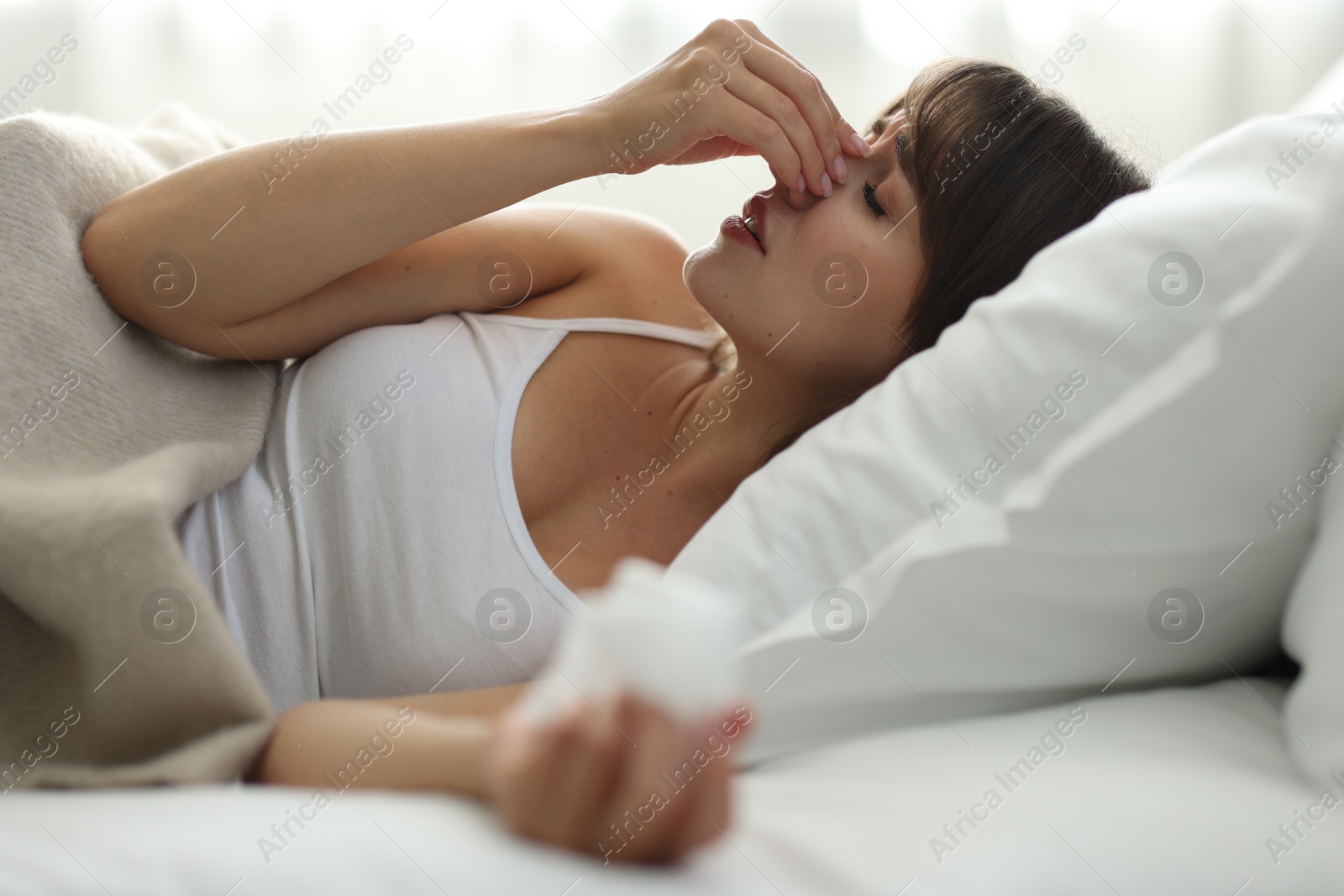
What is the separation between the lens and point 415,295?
89 centimetres

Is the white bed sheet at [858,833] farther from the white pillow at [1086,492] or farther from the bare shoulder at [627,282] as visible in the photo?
the bare shoulder at [627,282]

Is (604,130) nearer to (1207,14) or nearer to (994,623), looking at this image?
(994,623)

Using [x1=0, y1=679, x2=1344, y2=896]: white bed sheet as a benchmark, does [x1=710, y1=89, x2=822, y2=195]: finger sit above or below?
above

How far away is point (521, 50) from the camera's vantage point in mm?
1766

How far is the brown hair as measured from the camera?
845 millimetres

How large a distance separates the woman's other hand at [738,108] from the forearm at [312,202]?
0.04 metres

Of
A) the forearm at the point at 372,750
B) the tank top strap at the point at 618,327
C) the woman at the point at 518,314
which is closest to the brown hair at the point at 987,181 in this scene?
the woman at the point at 518,314

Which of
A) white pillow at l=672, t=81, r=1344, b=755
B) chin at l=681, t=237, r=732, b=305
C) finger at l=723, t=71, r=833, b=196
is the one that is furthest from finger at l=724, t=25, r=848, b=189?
white pillow at l=672, t=81, r=1344, b=755

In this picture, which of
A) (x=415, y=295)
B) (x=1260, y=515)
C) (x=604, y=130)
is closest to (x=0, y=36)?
(x=415, y=295)

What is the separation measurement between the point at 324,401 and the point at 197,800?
43cm

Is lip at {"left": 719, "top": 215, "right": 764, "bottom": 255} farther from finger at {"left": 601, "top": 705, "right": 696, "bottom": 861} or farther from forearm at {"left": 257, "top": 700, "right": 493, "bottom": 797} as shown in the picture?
finger at {"left": 601, "top": 705, "right": 696, "bottom": 861}

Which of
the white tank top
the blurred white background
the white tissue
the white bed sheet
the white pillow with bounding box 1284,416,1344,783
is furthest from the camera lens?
the blurred white background

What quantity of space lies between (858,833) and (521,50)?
165 centimetres

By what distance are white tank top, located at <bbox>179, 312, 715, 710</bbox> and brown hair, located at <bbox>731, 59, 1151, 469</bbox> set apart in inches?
15.5
